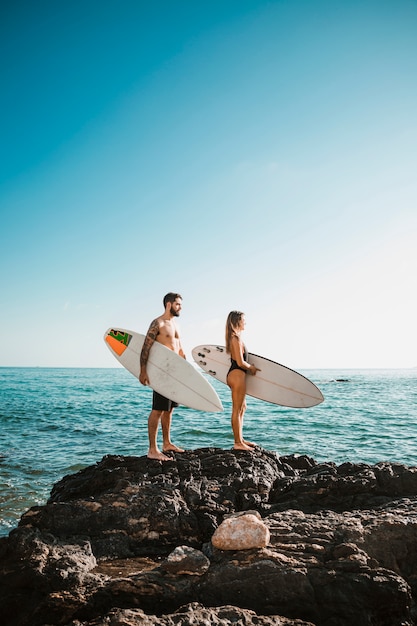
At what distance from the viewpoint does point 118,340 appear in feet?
24.2

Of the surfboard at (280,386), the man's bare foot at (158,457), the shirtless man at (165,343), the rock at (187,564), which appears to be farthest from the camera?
the surfboard at (280,386)

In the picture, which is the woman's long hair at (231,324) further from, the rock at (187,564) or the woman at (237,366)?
the rock at (187,564)

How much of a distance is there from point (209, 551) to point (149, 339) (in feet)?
10.6

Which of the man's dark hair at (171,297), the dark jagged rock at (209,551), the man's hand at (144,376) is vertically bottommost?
the dark jagged rock at (209,551)

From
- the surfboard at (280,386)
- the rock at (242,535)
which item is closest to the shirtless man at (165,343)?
the surfboard at (280,386)

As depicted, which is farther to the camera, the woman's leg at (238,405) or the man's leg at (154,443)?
the woman's leg at (238,405)

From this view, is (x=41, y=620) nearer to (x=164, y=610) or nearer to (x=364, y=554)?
(x=164, y=610)

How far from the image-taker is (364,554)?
309 centimetres

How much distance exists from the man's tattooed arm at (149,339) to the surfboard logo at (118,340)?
1367 mm

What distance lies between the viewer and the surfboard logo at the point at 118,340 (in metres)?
7.33

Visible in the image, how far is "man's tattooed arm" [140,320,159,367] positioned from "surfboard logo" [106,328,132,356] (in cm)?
137

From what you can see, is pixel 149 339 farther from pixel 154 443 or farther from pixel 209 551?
pixel 209 551

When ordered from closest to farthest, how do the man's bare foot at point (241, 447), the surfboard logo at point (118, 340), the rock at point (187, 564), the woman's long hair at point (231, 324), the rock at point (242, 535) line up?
1. the rock at point (187, 564)
2. the rock at point (242, 535)
3. the man's bare foot at point (241, 447)
4. the woman's long hair at point (231, 324)
5. the surfboard logo at point (118, 340)

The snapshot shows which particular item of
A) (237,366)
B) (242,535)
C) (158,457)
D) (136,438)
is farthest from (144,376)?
(136,438)
